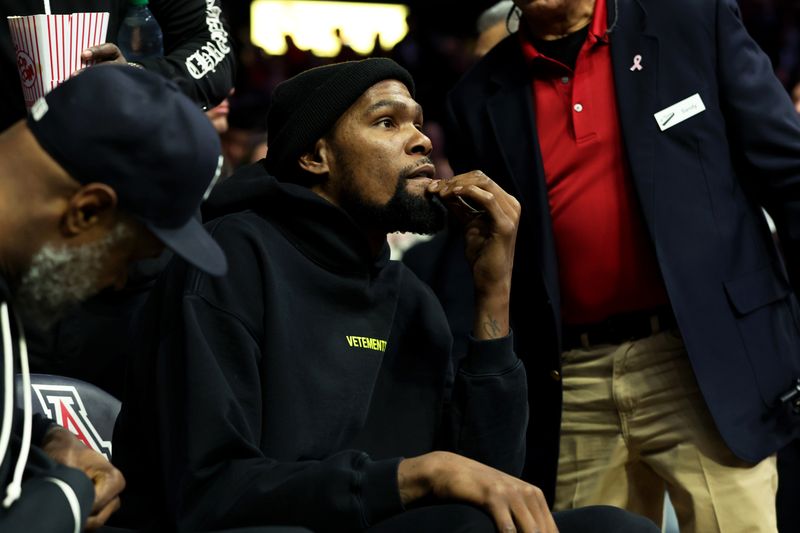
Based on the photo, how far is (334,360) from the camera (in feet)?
9.38

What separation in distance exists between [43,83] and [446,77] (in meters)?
7.95

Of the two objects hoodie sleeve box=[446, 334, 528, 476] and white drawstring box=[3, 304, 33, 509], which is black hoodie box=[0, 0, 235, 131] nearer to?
hoodie sleeve box=[446, 334, 528, 476]

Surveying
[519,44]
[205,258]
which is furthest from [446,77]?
[205,258]

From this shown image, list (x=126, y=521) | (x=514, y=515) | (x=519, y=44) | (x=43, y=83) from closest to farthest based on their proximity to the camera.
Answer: (x=514, y=515) → (x=126, y=521) → (x=43, y=83) → (x=519, y=44)

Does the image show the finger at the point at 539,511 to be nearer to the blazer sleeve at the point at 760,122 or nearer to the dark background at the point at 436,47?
the blazer sleeve at the point at 760,122

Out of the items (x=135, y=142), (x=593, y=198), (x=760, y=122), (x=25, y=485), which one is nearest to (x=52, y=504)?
(x=25, y=485)

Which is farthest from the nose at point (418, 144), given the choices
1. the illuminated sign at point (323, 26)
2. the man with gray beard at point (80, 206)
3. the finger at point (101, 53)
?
the illuminated sign at point (323, 26)

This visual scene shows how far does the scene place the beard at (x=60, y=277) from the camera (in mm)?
2148

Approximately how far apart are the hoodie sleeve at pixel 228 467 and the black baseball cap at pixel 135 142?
1.21ft

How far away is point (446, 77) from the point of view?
1070cm

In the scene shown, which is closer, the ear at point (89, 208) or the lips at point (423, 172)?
the ear at point (89, 208)

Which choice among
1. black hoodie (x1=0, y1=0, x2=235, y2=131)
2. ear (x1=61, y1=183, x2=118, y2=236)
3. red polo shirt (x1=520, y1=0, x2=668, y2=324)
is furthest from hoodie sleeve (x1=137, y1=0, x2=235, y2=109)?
ear (x1=61, y1=183, x2=118, y2=236)

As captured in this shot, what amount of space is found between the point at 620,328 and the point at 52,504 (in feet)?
6.13

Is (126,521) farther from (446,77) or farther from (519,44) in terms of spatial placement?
(446,77)
